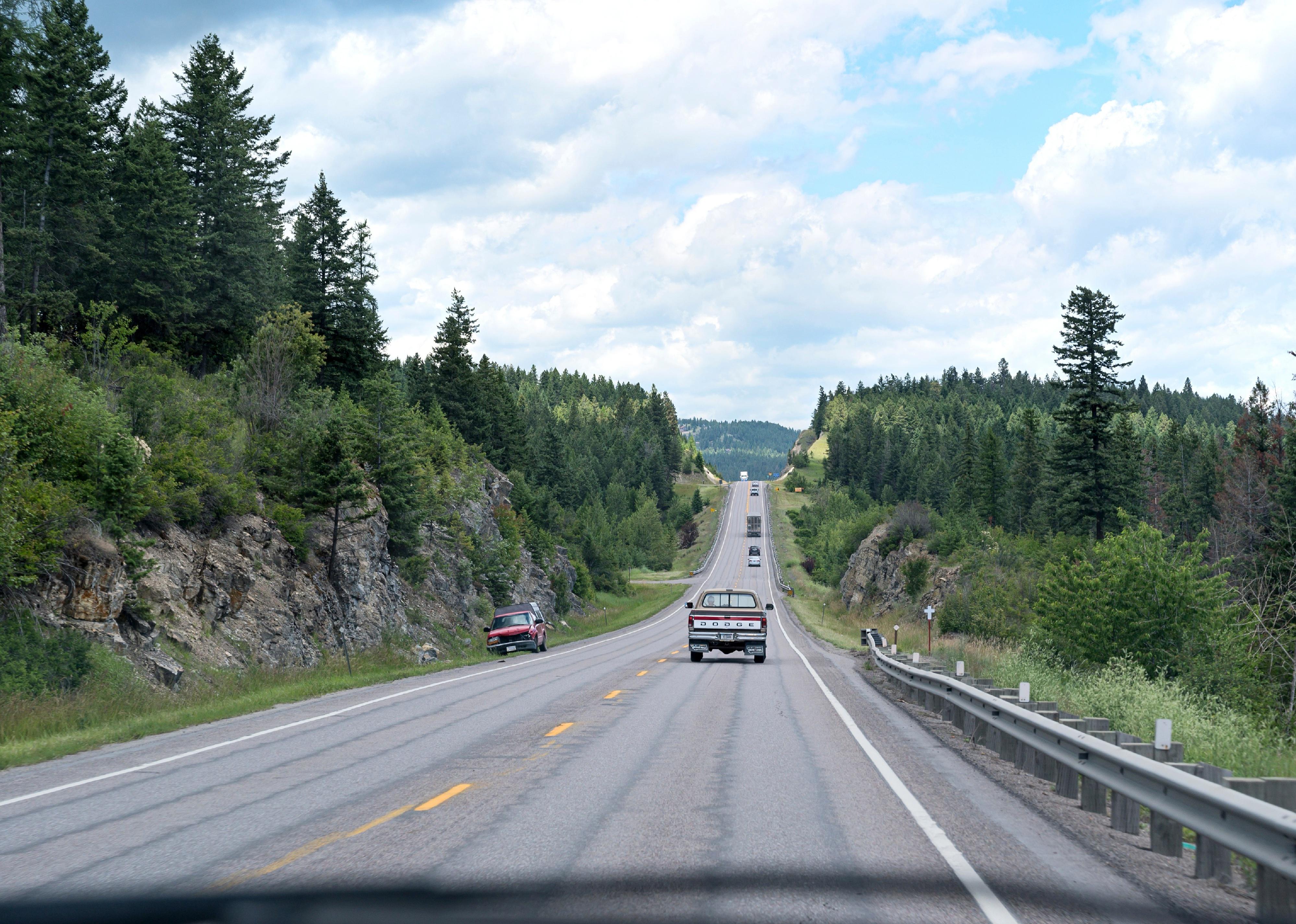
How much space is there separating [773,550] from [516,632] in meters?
115

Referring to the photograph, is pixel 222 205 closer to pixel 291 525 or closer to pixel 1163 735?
pixel 291 525

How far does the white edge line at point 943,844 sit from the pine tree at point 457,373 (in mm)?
67259

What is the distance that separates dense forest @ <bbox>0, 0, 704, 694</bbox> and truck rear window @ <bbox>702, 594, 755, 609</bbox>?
1187cm

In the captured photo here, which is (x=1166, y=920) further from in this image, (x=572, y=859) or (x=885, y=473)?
(x=885, y=473)

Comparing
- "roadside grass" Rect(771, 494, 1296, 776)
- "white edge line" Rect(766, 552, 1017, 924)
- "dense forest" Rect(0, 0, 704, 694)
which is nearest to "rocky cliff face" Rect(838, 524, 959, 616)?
"dense forest" Rect(0, 0, 704, 694)

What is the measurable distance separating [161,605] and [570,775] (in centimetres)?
1567

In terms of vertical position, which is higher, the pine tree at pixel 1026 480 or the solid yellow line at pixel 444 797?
the pine tree at pixel 1026 480

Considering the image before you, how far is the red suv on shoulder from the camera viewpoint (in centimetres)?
3591

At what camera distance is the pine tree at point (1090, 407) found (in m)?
53.1

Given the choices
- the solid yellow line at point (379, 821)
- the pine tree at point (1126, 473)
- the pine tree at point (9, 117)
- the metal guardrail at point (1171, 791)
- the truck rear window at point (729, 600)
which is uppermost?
the pine tree at point (9, 117)

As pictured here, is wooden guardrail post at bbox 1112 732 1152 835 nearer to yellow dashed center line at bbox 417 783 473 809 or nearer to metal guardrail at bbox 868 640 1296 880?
metal guardrail at bbox 868 640 1296 880

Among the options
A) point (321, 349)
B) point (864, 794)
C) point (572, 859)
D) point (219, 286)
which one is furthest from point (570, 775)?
point (321, 349)

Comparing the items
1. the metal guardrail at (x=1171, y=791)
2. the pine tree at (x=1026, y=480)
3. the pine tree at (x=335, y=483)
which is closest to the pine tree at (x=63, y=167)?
the pine tree at (x=335, y=483)

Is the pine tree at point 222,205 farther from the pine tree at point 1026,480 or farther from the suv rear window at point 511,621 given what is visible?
the pine tree at point 1026,480
